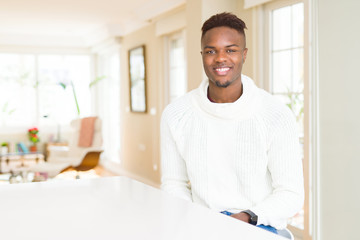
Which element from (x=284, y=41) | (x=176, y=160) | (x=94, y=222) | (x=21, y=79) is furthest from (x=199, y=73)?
(x=21, y=79)

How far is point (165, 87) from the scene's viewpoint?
5.90 m

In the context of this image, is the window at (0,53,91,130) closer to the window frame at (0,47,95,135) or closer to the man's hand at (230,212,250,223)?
the window frame at (0,47,95,135)

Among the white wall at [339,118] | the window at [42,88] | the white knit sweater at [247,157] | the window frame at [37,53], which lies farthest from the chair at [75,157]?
the white knit sweater at [247,157]

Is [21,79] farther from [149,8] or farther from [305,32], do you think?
[305,32]

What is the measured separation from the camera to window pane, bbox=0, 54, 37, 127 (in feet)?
26.6

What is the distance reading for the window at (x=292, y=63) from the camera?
334 cm

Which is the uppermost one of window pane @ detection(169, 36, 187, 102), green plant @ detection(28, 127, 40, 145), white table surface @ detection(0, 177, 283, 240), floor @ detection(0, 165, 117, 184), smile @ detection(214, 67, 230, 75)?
window pane @ detection(169, 36, 187, 102)

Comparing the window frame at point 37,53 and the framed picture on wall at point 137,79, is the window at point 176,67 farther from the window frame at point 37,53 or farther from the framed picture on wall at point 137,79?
the window frame at point 37,53

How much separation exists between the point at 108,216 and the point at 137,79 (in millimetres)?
5843

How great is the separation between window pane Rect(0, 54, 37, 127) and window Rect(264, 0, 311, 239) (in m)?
5.64

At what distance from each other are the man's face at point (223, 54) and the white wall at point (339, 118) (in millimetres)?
1155

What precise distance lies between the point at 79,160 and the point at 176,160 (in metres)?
4.67

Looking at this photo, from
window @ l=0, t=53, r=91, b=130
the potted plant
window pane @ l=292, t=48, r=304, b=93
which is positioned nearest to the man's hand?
window pane @ l=292, t=48, r=304, b=93

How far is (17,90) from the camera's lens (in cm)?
823
